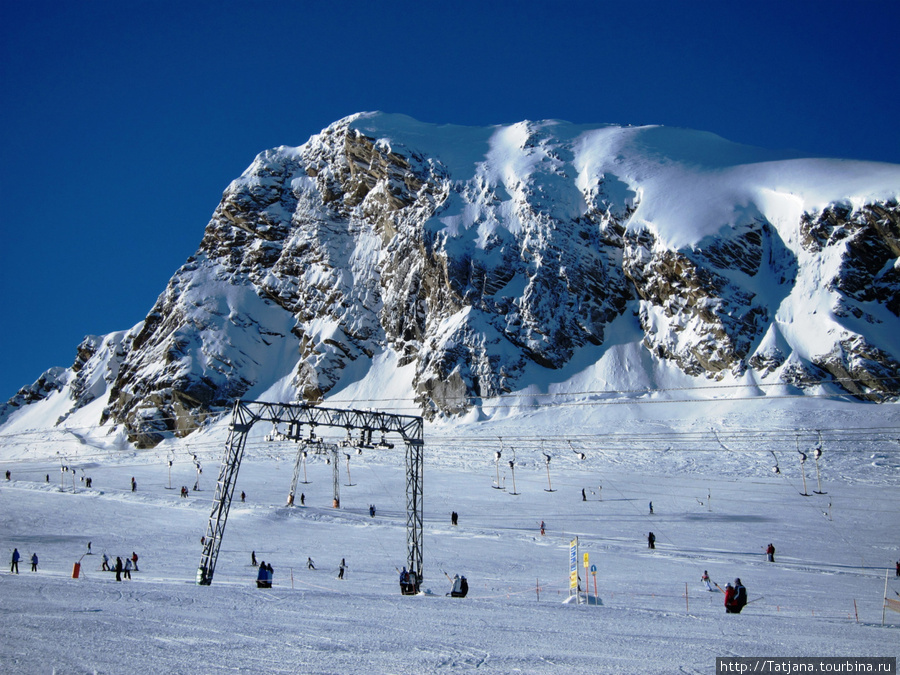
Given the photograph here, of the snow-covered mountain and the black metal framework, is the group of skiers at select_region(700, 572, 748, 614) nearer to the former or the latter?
the black metal framework

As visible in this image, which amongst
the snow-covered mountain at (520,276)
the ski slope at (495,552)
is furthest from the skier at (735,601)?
the snow-covered mountain at (520,276)

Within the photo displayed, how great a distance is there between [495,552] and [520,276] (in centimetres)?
7474

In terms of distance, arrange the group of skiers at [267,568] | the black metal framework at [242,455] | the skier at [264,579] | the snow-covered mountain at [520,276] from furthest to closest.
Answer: the snow-covered mountain at [520,276]
the black metal framework at [242,455]
the group of skiers at [267,568]
the skier at [264,579]

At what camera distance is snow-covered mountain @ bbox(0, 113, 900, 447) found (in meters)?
90.1

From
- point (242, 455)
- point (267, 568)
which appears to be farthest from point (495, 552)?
point (242, 455)

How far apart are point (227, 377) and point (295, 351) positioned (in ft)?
41.6

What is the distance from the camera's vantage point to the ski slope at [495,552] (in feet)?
41.0

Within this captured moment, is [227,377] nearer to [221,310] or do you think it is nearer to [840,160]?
[221,310]

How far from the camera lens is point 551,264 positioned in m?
105

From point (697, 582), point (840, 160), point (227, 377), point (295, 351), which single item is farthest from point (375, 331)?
point (697, 582)

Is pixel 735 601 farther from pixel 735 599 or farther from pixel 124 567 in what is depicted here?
pixel 124 567

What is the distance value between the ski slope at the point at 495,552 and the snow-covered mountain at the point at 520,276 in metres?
12.8

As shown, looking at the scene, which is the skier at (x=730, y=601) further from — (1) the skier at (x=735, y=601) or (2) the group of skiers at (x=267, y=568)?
(2) the group of skiers at (x=267, y=568)

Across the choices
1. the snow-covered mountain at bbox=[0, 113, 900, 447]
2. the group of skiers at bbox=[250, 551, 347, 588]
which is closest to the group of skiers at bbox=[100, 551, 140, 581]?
the group of skiers at bbox=[250, 551, 347, 588]
